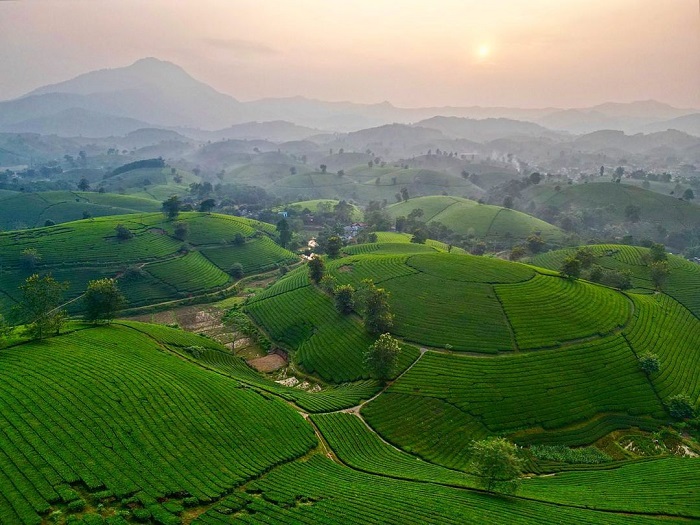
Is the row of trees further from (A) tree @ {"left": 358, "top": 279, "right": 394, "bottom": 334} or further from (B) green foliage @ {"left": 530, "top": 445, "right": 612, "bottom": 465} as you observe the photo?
(B) green foliage @ {"left": 530, "top": 445, "right": 612, "bottom": 465}

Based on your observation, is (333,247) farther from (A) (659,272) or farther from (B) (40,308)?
(A) (659,272)

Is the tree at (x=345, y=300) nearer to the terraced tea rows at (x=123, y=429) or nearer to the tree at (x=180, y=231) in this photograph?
the terraced tea rows at (x=123, y=429)

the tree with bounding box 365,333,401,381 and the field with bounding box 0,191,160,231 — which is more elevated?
the field with bounding box 0,191,160,231

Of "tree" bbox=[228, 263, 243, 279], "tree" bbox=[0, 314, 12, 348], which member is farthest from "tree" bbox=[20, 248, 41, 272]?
"tree" bbox=[0, 314, 12, 348]

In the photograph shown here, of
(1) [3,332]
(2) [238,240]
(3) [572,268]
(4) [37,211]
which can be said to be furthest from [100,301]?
(4) [37,211]

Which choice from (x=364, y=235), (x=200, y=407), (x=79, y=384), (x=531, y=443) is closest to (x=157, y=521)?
(x=200, y=407)

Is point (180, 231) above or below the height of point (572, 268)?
above
